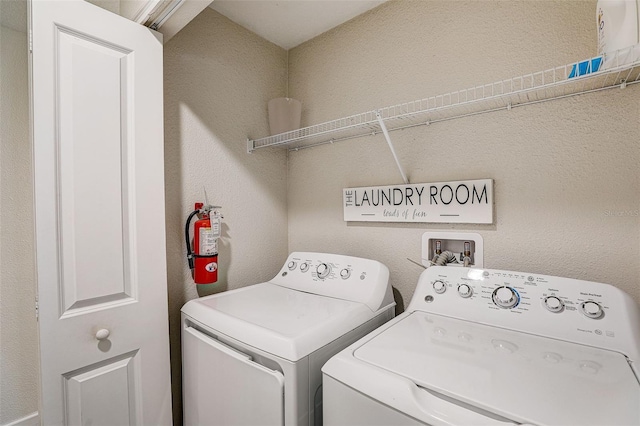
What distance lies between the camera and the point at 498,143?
131cm

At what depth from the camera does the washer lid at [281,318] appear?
98 cm

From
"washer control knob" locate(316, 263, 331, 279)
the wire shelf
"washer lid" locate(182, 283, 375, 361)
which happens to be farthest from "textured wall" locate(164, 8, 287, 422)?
"washer control knob" locate(316, 263, 331, 279)

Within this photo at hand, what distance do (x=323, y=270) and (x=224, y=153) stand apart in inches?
Result: 33.3

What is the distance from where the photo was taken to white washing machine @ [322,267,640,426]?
26.4 inches

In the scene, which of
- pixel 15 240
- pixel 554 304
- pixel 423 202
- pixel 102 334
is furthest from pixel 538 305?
pixel 15 240

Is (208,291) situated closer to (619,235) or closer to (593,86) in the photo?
(619,235)

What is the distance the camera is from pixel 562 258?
1.18 m

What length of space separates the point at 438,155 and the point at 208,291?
1362 millimetres

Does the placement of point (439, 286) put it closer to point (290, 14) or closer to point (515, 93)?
point (515, 93)

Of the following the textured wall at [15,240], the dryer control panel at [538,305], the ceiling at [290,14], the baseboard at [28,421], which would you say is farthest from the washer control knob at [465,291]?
the baseboard at [28,421]

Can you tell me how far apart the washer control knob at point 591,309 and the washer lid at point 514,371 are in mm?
104

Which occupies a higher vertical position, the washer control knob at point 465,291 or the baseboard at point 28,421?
the washer control knob at point 465,291

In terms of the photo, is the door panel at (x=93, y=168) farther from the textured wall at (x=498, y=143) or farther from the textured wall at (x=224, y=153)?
the textured wall at (x=498, y=143)

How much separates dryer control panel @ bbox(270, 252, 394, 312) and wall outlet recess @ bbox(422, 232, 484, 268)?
0.23 m
